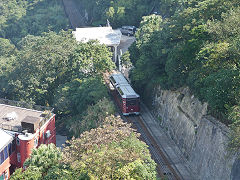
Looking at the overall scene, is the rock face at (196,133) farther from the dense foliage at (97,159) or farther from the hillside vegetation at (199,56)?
the dense foliage at (97,159)

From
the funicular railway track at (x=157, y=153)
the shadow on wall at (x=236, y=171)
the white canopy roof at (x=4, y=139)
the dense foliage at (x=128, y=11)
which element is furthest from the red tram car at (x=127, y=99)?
the dense foliage at (x=128, y=11)

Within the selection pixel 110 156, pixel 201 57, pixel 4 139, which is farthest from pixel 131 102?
pixel 110 156

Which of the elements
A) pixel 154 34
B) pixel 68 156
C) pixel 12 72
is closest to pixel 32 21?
pixel 12 72

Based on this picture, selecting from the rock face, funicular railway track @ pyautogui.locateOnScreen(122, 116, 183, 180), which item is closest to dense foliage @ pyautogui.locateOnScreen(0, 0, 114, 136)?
funicular railway track @ pyautogui.locateOnScreen(122, 116, 183, 180)

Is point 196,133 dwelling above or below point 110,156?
below

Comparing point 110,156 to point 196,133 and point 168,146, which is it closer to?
point 196,133

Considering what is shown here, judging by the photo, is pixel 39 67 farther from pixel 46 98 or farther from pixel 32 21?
pixel 32 21

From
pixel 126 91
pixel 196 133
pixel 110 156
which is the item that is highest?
pixel 110 156
